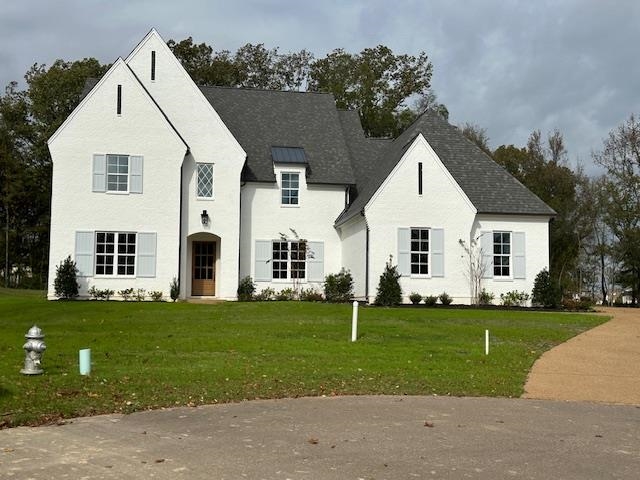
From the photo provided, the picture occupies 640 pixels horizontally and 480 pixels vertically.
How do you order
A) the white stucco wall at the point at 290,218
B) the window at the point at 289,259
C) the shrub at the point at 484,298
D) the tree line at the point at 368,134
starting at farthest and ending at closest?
the tree line at the point at 368,134 < the window at the point at 289,259 < the white stucco wall at the point at 290,218 < the shrub at the point at 484,298

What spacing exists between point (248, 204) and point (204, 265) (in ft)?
10.0

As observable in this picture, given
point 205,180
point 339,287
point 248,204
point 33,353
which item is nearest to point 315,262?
point 339,287

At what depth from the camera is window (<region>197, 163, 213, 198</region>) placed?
27.6 m

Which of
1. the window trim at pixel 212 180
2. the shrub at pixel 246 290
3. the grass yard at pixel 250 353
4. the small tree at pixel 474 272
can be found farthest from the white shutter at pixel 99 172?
the small tree at pixel 474 272

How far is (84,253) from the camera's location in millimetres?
25828

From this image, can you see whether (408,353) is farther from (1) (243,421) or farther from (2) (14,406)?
(2) (14,406)

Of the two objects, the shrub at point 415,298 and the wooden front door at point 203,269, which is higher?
the wooden front door at point 203,269

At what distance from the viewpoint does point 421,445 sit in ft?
23.7

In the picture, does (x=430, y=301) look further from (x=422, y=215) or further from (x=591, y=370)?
(x=591, y=370)

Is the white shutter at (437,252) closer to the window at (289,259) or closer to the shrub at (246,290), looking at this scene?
the window at (289,259)

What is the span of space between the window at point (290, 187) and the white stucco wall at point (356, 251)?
2315mm

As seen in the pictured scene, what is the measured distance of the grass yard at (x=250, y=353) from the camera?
9.77 metres

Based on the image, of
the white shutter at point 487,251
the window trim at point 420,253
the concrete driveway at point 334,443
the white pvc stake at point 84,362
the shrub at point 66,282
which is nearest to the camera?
the concrete driveway at point 334,443

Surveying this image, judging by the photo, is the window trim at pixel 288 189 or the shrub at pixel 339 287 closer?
the shrub at pixel 339 287
